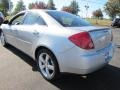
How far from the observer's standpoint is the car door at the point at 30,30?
5.31 metres

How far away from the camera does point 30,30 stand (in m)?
5.61

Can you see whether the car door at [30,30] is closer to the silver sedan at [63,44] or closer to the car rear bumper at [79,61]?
the silver sedan at [63,44]

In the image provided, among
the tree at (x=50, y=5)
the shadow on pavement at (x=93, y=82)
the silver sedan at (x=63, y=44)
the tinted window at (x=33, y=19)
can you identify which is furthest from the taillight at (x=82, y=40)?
the tree at (x=50, y=5)

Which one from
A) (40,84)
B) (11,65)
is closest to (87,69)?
(40,84)

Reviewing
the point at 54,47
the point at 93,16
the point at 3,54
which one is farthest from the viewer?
the point at 93,16

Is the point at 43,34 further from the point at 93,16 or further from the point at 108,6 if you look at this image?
the point at 93,16

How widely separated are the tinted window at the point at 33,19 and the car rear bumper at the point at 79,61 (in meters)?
1.23

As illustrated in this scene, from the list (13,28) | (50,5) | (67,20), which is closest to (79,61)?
(67,20)

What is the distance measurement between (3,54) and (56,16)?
9.13 feet

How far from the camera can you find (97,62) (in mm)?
4512

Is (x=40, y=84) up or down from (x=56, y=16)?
down

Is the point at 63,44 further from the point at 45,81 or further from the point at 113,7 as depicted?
the point at 113,7

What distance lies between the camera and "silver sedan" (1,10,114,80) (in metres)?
4.39

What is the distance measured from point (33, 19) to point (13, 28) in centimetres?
118
